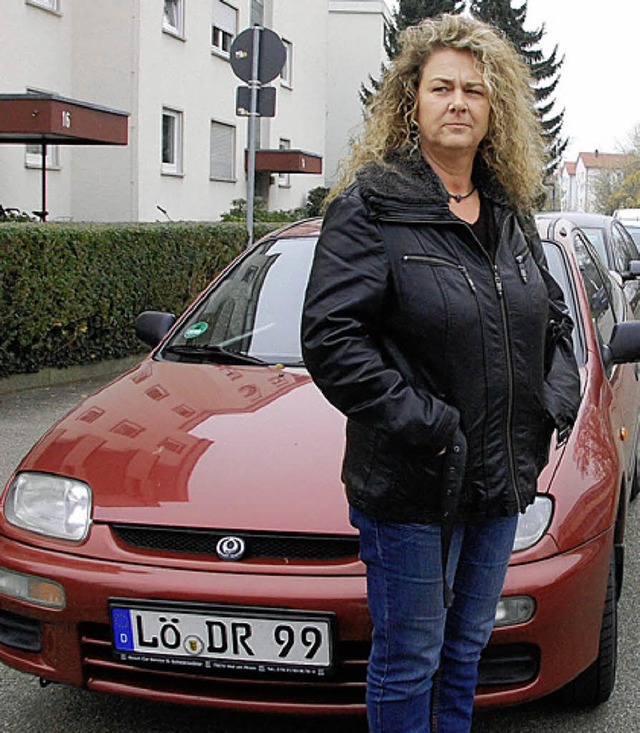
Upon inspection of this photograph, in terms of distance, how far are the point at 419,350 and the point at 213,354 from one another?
2067 mm

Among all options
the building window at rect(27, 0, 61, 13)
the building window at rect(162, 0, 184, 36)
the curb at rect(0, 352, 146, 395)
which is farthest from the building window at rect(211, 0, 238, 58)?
the curb at rect(0, 352, 146, 395)

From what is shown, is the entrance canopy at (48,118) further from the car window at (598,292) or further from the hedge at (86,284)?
the car window at (598,292)

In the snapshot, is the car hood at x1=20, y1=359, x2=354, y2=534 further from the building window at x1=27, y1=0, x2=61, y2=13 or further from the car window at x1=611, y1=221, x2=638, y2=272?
the building window at x1=27, y1=0, x2=61, y2=13

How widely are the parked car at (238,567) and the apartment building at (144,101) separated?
12911 mm

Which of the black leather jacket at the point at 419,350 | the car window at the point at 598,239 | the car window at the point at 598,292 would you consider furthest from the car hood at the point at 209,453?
the car window at the point at 598,239

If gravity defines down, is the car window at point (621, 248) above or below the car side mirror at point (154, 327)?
above

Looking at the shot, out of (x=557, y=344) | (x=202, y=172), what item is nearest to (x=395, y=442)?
(x=557, y=344)

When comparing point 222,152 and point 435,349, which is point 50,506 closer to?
point 435,349

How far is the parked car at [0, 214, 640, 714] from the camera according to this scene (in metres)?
2.81

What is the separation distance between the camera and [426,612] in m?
2.32

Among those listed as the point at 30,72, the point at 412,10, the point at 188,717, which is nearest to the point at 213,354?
the point at 188,717

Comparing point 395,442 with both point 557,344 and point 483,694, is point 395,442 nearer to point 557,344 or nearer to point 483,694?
point 557,344

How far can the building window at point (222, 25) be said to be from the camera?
2376 centimetres

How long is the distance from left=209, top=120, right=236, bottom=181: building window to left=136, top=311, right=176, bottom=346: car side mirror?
1971cm
